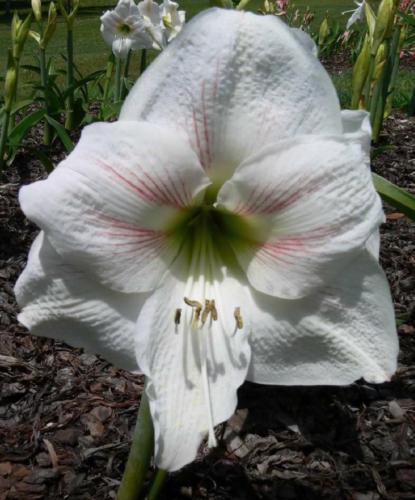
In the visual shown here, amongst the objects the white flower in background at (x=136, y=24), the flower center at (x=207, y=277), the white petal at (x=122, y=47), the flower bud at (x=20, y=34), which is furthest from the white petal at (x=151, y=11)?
the flower center at (x=207, y=277)

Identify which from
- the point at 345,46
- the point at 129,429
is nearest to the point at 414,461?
the point at 129,429

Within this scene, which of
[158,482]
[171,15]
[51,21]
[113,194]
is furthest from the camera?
[171,15]

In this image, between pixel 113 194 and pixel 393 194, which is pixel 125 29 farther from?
pixel 113 194

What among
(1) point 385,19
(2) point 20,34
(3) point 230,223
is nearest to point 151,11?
A: (2) point 20,34

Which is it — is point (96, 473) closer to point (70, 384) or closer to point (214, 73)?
point (70, 384)

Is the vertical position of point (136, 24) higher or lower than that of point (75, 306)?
lower

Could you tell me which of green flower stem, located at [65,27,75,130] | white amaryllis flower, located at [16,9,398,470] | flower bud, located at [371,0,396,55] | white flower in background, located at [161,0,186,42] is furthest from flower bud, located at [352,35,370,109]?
green flower stem, located at [65,27,75,130]
